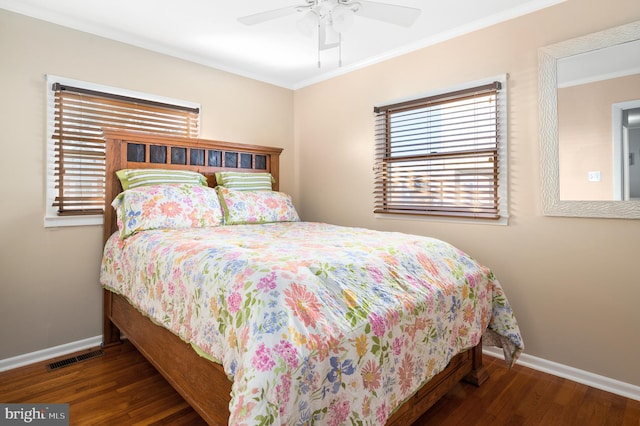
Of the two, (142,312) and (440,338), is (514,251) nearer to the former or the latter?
(440,338)

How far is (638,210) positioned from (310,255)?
188 cm

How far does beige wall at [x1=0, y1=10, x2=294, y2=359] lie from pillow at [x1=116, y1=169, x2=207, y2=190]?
0.47m

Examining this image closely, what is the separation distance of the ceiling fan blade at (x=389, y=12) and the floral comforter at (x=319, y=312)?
1.22 meters

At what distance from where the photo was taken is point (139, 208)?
2426 millimetres

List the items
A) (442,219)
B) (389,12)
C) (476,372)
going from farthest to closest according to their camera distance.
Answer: (442,219) < (476,372) < (389,12)

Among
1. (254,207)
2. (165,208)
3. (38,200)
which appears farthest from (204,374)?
(38,200)

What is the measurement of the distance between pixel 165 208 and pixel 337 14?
1.69 meters

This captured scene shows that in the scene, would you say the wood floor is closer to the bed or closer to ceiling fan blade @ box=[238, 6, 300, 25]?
the bed

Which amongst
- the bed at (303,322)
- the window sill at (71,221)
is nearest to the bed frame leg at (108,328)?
the bed at (303,322)

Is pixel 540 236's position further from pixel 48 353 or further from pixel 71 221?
pixel 48 353

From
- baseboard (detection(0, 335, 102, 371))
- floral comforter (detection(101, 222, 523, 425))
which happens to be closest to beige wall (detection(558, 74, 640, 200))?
floral comforter (detection(101, 222, 523, 425))

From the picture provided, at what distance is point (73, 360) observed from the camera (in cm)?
246

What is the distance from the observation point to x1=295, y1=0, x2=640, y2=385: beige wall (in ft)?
6.82

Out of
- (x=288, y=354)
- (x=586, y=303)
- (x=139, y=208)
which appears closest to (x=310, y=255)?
(x=288, y=354)
